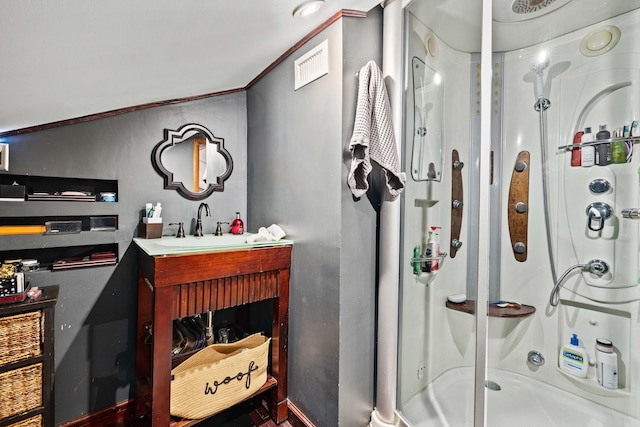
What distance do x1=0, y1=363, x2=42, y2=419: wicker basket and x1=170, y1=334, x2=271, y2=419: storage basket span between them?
536 millimetres

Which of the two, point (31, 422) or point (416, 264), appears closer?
point (31, 422)

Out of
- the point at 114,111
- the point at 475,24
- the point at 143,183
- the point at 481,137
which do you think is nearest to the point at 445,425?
the point at 481,137

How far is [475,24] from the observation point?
1.16 m

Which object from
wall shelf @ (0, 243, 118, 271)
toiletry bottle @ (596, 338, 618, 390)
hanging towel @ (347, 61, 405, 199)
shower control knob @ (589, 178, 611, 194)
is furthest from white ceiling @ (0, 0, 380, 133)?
toiletry bottle @ (596, 338, 618, 390)

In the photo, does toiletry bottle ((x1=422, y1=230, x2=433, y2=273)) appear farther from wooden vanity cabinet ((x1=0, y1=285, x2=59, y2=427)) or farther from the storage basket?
wooden vanity cabinet ((x1=0, y1=285, x2=59, y2=427))

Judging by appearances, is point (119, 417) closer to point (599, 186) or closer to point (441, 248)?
point (441, 248)

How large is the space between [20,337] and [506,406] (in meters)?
2.26

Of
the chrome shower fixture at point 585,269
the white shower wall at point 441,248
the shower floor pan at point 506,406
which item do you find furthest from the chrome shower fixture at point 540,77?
the shower floor pan at point 506,406

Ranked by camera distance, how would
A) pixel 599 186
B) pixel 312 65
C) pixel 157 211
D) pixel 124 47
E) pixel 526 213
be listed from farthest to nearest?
pixel 526 213 → pixel 157 211 → pixel 599 186 → pixel 312 65 → pixel 124 47

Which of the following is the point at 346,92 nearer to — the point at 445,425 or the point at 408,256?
the point at 408,256

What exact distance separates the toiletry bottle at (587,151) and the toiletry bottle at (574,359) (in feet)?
3.09

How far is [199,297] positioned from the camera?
1.28m

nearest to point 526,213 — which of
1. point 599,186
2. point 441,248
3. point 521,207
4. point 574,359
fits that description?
point 521,207

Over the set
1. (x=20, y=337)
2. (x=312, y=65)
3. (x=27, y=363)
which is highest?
(x=312, y=65)
